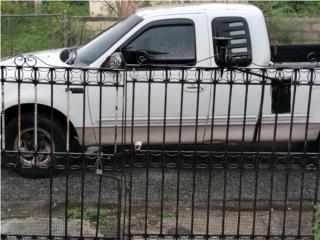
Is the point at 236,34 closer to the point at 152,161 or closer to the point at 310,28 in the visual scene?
the point at 152,161

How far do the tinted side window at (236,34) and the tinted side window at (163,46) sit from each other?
31 cm

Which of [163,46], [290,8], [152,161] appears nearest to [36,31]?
[290,8]

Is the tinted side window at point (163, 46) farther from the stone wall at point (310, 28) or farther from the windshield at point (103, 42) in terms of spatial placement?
the stone wall at point (310, 28)

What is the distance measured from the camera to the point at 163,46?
7.04m

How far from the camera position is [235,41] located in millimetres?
7156

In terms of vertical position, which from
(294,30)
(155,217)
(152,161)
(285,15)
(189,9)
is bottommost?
(155,217)

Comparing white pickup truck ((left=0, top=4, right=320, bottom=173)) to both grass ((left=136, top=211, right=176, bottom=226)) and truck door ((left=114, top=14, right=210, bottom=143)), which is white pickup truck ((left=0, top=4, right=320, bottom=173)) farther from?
grass ((left=136, top=211, right=176, bottom=226))

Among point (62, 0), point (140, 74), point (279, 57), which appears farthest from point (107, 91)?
point (62, 0)

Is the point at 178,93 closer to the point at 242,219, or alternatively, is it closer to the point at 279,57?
the point at 242,219

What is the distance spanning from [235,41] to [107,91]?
1545 millimetres

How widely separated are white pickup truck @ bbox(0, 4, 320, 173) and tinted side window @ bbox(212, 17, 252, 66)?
1 cm

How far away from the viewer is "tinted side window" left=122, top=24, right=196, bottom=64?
7012 millimetres

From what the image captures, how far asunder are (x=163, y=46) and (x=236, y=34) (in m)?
0.83

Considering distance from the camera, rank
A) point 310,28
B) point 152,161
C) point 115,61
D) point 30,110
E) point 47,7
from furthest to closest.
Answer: point 47,7
point 310,28
point 30,110
point 115,61
point 152,161
